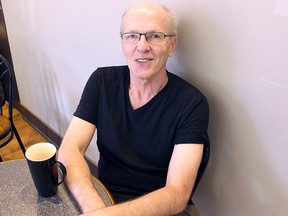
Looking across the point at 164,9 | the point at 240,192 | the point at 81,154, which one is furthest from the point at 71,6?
the point at 240,192

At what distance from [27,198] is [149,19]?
29.0 inches

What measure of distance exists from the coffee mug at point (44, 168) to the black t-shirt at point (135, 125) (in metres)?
0.34

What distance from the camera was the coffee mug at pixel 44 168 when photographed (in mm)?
829

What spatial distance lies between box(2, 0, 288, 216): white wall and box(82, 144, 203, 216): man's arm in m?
0.18

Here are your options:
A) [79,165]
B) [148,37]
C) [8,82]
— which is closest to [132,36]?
[148,37]

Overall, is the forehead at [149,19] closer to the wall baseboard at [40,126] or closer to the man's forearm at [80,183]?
the man's forearm at [80,183]

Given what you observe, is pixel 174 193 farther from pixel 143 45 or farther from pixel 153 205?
pixel 143 45

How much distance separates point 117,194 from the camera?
1.24m

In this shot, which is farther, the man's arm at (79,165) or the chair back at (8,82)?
the chair back at (8,82)

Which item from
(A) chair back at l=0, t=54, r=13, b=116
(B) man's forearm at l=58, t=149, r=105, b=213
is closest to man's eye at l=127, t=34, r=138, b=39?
(B) man's forearm at l=58, t=149, r=105, b=213

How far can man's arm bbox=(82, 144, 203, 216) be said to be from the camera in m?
0.89

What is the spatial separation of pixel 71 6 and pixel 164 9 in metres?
0.81

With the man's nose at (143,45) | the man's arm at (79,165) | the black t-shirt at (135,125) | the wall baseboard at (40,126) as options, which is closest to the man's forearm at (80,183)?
the man's arm at (79,165)

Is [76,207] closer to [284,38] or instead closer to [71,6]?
[284,38]
